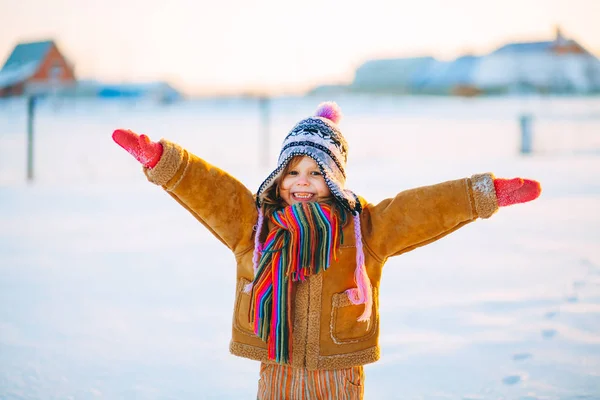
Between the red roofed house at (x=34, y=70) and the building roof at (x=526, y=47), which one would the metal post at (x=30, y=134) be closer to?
the red roofed house at (x=34, y=70)

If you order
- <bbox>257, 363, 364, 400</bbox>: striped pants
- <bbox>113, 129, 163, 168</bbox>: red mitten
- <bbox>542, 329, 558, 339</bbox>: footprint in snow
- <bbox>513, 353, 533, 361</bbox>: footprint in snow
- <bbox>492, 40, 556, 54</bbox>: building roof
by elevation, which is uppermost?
<bbox>492, 40, 556, 54</bbox>: building roof

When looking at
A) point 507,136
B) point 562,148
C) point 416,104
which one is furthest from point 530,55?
point 562,148

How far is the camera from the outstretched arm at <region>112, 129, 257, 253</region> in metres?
2.05

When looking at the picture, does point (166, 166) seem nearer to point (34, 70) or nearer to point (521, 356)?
point (521, 356)

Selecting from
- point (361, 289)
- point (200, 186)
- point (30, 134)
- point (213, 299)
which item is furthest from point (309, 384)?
point (30, 134)

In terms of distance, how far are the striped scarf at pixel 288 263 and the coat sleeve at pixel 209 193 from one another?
0.15 meters

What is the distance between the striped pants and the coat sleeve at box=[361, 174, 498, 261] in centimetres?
41

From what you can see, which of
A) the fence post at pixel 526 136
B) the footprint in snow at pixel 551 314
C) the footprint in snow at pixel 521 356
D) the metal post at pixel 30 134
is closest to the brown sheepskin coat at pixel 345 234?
the footprint in snow at pixel 521 356

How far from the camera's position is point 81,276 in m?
4.27

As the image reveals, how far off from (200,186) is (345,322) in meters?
0.63

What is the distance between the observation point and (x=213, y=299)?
3857mm

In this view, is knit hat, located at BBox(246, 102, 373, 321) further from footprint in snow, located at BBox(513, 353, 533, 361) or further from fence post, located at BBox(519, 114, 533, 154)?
fence post, located at BBox(519, 114, 533, 154)

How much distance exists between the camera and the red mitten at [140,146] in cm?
200

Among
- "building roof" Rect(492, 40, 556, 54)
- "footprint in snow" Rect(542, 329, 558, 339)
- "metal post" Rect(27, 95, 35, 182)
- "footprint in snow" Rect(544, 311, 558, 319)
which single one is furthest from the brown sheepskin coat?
"building roof" Rect(492, 40, 556, 54)
